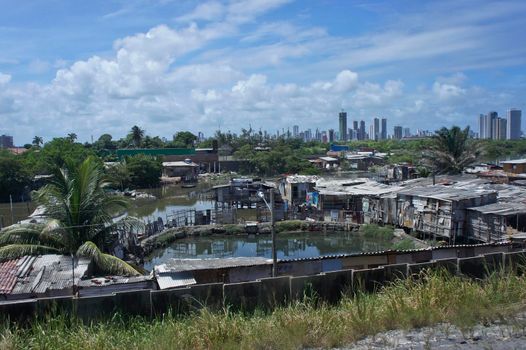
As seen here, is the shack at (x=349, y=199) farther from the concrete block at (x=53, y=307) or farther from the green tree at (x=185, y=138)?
the green tree at (x=185, y=138)

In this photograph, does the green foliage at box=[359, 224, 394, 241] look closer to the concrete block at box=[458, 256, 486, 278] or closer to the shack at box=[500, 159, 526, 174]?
the concrete block at box=[458, 256, 486, 278]

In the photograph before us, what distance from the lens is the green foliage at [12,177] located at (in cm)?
3919

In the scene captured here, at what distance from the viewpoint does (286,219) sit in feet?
103

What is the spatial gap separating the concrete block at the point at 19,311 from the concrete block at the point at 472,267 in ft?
20.9

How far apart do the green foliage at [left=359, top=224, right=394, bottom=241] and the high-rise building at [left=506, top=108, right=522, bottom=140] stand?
16122 centimetres

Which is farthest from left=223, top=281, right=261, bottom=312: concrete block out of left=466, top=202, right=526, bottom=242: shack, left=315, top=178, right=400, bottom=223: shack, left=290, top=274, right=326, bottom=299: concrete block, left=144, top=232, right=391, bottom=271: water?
left=315, top=178, right=400, bottom=223: shack

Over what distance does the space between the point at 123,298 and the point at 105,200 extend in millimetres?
7923

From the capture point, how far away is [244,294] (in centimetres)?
708

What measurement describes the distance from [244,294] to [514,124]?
18502 cm

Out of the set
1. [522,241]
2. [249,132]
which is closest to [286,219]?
[522,241]

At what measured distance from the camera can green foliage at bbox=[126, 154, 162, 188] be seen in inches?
1948

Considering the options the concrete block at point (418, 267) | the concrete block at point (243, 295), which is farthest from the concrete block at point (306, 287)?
the concrete block at point (418, 267)

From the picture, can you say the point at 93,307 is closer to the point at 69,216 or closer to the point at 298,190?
the point at 69,216

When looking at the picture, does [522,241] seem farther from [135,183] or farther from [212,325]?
[135,183]
